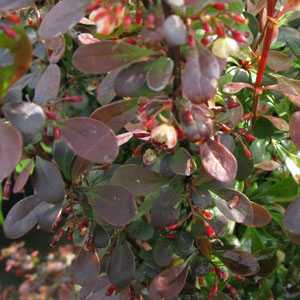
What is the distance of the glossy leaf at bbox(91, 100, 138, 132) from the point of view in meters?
0.93

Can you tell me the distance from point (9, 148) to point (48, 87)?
0.19 m

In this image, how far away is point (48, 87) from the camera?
94cm

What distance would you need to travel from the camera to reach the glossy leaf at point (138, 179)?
977mm

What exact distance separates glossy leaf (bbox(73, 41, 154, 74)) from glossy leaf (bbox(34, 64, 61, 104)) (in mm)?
73

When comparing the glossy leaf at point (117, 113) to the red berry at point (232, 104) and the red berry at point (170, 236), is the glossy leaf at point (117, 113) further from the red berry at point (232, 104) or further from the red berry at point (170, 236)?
the red berry at point (170, 236)

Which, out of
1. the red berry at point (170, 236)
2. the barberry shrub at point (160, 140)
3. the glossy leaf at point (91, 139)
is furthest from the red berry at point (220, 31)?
the red berry at point (170, 236)

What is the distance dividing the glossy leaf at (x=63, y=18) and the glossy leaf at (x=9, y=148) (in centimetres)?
16

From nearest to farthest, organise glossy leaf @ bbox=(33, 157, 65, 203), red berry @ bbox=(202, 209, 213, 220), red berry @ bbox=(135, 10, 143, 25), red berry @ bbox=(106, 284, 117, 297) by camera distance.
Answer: red berry @ bbox=(135, 10, 143, 25)
glossy leaf @ bbox=(33, 157, 65, 203)
red berry @ bbox=(202, 209, 213, 220)
red berry @ bbox=(106, 284, 117, 297)

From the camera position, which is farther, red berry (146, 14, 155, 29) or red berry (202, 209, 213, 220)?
red berry (202, 209, 213, 220)

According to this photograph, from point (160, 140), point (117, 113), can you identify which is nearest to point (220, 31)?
point (160, 140)

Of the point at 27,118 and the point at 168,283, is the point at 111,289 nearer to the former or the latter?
the point at 168,283

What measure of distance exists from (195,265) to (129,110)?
36 cm

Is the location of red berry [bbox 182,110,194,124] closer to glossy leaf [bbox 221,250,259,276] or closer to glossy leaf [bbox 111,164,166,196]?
glossy leaf [bbox 111,164,166,196]

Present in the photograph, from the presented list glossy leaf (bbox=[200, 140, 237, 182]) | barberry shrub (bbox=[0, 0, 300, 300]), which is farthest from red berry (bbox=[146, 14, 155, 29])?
glossy leaf (bbox=[200, 140, 237, 182])
